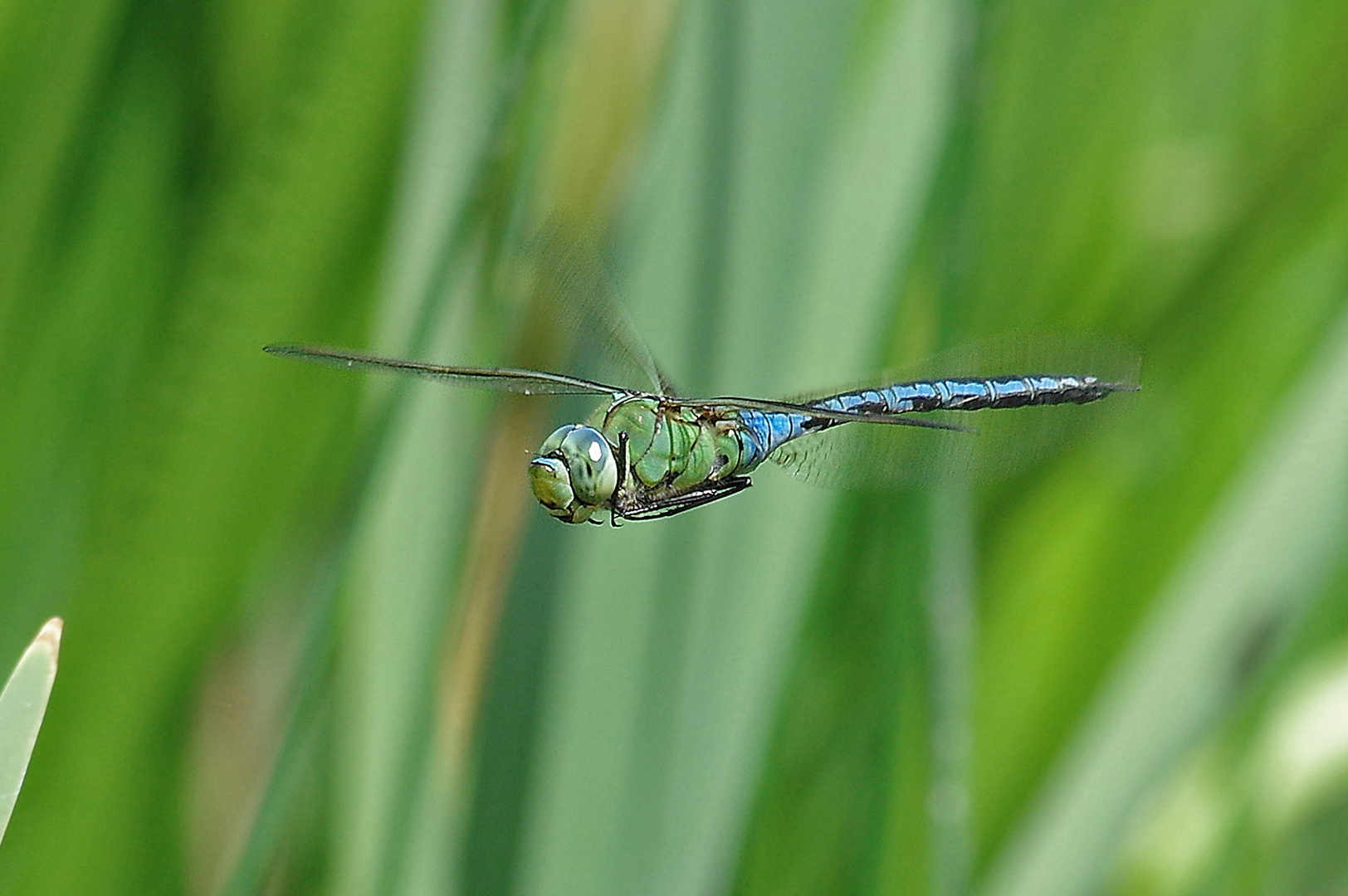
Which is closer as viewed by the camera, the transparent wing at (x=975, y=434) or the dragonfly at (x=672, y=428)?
the dragonfly at (x=672, y=428)

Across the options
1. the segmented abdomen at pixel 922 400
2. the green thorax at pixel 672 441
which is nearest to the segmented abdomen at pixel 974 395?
the segmented abdomen at pixel 922 400

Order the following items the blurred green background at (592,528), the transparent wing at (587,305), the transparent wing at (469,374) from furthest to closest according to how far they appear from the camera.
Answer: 1. the transparent wing at (587,305)
2. the blurred green background at (592,528)
3. the transparent wing at (469,374)

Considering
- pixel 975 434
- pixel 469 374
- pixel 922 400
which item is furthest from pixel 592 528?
pixel 922 400

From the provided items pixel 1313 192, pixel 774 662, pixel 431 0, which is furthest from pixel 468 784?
pixel 1313 192

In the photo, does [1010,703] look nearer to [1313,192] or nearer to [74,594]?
[1313,192]

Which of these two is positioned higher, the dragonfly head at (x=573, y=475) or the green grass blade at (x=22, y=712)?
the dragonfly head at (x=573, y=475)

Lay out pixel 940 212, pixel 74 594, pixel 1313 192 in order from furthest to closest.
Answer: pixel 1313 192 → pixel 74 594 → pixel 940 212

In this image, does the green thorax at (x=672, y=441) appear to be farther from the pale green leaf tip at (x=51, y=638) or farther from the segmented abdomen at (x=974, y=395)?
the pale green leaf tip at (x=51, y=638)
